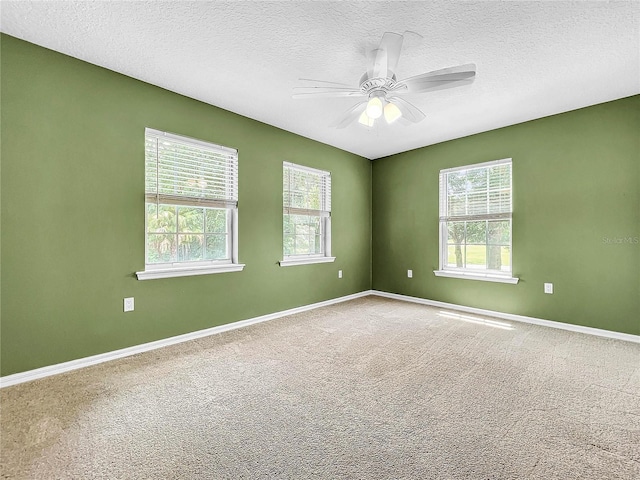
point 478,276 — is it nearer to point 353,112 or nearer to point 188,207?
point 353,112

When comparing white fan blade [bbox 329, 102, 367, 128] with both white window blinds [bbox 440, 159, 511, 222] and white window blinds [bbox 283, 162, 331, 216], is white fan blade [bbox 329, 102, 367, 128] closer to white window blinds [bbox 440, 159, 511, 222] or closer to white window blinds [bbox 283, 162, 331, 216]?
white window blinds [bbox 283, 162, 331, 216]

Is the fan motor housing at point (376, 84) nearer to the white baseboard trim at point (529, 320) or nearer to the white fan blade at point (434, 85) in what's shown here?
the white fan blade at point (434, 85)

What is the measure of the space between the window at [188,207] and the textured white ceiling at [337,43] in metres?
0.60

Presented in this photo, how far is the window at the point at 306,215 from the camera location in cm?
412

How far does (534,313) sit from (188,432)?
3.97 meters

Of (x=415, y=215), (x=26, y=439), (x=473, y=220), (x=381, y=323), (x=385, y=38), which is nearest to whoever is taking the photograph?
(x=26, y=439)

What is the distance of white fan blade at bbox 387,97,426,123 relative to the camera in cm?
246

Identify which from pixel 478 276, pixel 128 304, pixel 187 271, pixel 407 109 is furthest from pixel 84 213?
pixel 478 276

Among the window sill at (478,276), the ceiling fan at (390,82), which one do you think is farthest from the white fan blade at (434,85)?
the window sill at (478,276)

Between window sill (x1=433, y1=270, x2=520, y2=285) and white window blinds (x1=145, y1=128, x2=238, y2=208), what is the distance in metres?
3.18

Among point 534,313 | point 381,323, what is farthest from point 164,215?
point 534,313

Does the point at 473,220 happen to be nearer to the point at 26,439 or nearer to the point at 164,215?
the point at 164,215

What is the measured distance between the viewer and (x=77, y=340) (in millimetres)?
2412

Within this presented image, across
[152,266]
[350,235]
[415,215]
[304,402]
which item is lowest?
[304,402]
